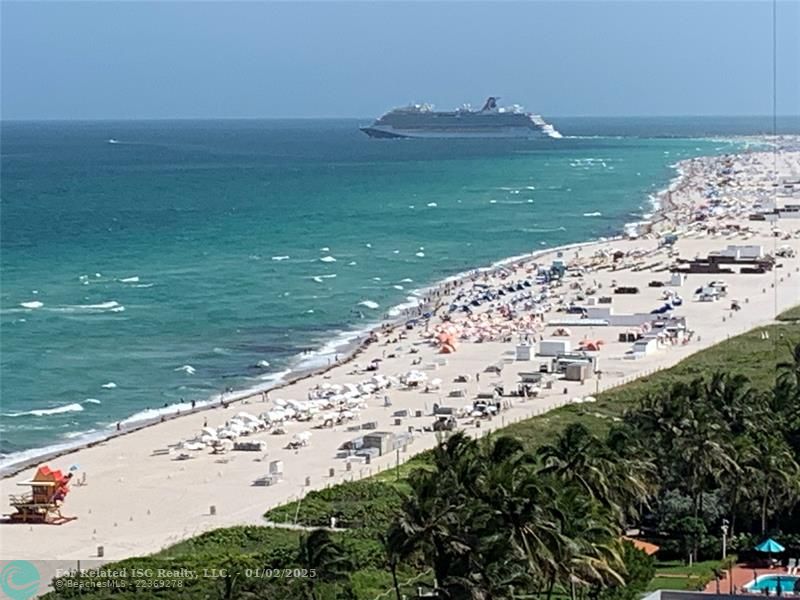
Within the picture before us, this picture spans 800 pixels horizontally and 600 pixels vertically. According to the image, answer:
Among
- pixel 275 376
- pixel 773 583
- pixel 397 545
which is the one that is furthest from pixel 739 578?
pixel 275 376

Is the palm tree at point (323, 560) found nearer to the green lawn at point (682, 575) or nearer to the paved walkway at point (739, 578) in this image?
the green lawn at point (682, 575)

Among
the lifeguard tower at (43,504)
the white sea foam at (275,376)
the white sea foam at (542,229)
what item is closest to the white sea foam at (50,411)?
the white sea foam at (275,376)

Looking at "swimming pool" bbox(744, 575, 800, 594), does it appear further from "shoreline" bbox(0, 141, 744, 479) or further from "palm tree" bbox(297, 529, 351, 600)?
"shoreline" bbox(0, 141, 744, 479)

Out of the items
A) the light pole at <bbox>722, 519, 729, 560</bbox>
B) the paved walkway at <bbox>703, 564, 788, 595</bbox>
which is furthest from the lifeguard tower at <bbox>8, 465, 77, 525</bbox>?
the paved walkway at <bbox>703, 564, 788, 595</bbox>

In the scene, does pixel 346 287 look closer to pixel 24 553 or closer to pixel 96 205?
pixel 24 553

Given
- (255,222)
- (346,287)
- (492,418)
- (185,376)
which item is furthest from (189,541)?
(255,222)
